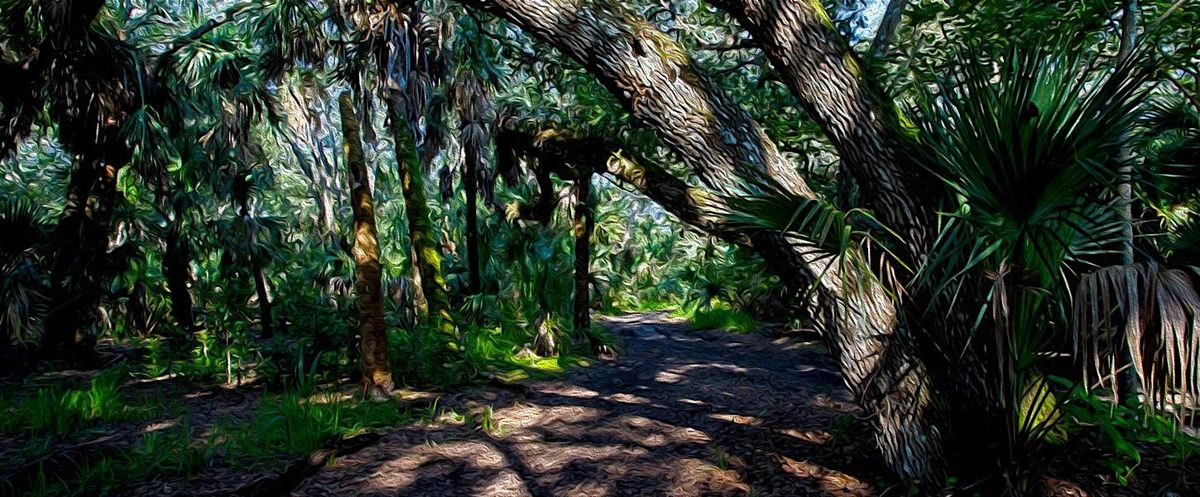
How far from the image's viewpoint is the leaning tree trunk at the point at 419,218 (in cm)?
847

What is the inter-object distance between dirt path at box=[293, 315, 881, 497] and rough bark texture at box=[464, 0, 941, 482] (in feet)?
2.06

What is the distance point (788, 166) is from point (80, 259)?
8.03m

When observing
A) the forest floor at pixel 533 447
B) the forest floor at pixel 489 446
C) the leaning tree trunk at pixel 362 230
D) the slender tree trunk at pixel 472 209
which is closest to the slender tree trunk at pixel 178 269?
the forest floor at pixel 533 447

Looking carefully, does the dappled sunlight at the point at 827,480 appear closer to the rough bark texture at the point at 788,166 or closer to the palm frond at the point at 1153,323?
the rough bark texture at the point at 788,166

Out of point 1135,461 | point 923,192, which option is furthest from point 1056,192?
point 1135,461

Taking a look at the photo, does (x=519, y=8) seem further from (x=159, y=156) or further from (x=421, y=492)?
(x=159, y=156)

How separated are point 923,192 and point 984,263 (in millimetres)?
588

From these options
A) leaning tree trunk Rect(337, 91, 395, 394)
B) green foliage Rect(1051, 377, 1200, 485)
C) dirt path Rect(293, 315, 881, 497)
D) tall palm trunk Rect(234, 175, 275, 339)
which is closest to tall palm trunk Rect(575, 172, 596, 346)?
dirt path Rect(293, 315, 881, 497)

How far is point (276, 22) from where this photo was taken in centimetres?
857

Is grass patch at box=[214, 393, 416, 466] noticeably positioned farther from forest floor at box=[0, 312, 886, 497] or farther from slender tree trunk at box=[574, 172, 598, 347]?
slender tree trunk at box=[574, 172, 598, 347]

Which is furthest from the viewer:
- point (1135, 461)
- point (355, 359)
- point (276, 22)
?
point (276, 22)

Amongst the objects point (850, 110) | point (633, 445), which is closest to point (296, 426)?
point (633, 445)

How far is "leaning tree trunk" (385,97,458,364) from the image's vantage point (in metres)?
8.47

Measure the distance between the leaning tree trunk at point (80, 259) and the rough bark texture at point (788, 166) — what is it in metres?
6.46
